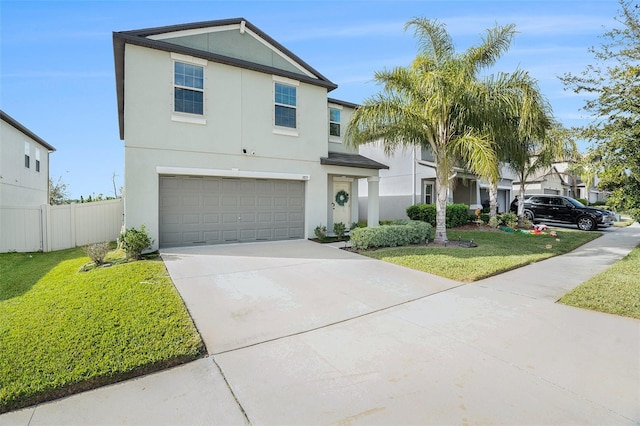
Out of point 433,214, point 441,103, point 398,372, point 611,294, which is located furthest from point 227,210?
point 433,214

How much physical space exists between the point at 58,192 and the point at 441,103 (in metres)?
33.8

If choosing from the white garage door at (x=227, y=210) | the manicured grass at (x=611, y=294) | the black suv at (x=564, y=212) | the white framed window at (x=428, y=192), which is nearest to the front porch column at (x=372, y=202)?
the white garage door at (x=227, y=210)

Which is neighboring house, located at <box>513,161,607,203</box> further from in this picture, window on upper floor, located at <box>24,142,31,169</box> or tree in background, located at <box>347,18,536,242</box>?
window on upper floor, located at <box>24,142,31,169</box>

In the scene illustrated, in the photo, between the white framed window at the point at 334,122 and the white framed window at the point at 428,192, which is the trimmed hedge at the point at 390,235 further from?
the white framed window at the point at 428,192

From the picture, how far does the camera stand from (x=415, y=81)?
32.6ft

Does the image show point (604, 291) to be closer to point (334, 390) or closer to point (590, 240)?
point (334, 390)

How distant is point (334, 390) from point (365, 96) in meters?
9.47

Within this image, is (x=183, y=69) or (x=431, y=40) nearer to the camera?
(x=183, y=69)

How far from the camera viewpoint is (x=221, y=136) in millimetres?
10047

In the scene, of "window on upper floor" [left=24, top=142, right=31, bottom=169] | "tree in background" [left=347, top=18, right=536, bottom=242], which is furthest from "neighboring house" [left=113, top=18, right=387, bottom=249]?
"window on upper floor" [left=24, top=142, right=31, bottom=169]

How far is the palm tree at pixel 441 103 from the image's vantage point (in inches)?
371

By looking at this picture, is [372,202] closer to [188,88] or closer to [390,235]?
[390,235]

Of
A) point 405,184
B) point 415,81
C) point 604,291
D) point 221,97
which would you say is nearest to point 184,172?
point 221,97

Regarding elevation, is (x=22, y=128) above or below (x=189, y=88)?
above
